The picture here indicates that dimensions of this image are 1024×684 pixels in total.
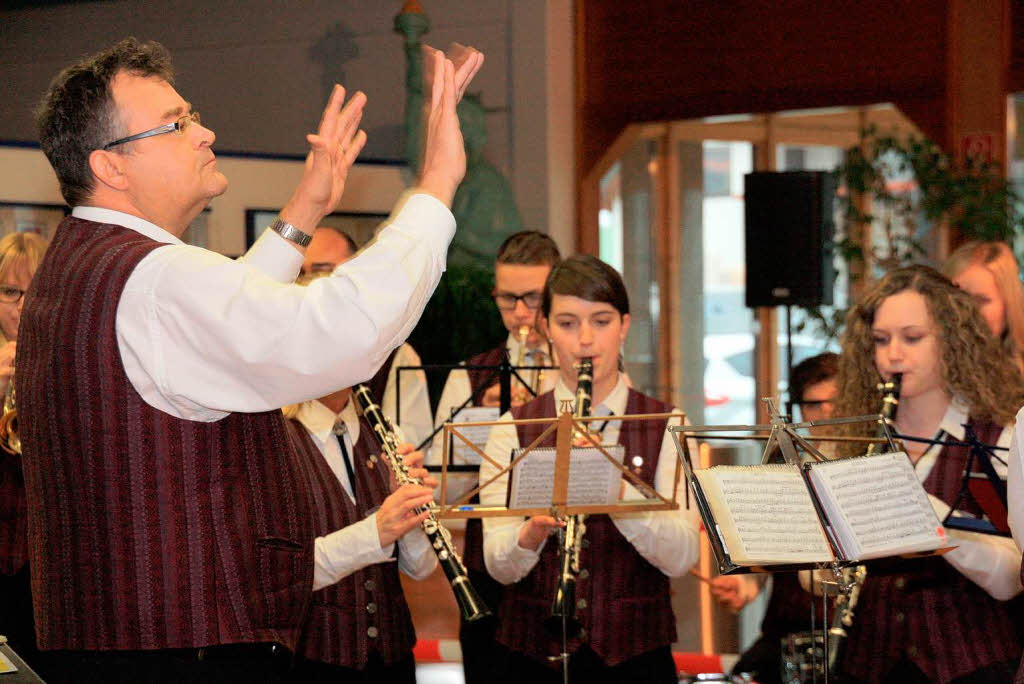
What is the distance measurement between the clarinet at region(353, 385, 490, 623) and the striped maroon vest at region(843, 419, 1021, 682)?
0.96 m

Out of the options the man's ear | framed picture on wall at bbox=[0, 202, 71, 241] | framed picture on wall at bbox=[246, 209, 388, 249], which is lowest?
the man's ear

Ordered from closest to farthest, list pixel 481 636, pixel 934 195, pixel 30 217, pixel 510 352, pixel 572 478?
pixel 572 478
pixel 481 636
pixel 510 352
pixel 30 217
pixel 934 195

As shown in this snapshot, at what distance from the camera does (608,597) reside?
9.99 feet

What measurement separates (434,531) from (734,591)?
1.05 metres

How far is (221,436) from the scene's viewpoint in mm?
1821

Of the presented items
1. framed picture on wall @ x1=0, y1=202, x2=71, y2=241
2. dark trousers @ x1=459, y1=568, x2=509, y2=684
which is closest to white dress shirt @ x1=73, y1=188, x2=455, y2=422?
dark trousers @ x1=459, y1=568, x2=509, y2=684

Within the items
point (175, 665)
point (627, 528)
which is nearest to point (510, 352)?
point (627, 528)

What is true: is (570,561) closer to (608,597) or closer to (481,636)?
(608,597)

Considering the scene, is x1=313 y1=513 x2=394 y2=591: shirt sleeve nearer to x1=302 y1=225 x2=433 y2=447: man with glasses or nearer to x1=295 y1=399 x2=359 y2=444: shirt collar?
x1=295 y1=399 x2=359 y2=444: shirt collar

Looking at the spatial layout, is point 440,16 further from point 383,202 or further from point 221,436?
point 221,436

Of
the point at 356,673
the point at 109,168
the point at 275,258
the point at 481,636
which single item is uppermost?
the point at 109,168

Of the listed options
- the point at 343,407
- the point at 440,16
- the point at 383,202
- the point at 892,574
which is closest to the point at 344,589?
the point at 343,407

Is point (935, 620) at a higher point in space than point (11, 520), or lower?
lower

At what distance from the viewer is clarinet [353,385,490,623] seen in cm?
284
